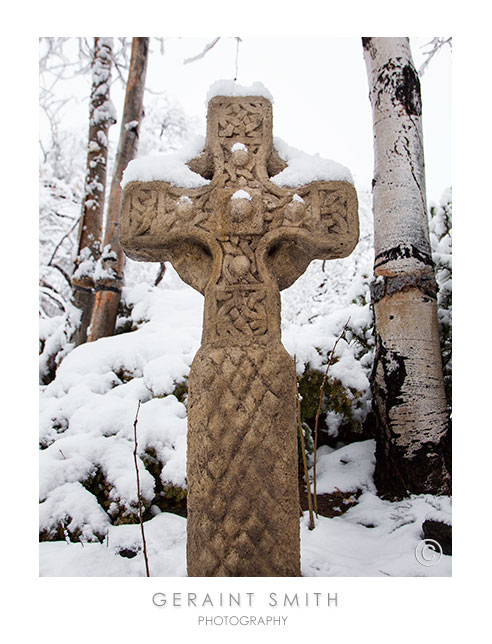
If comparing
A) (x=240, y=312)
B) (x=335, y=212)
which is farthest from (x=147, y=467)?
(x=335, y=212)

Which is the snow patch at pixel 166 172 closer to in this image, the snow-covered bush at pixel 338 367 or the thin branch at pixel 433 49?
the snow-covered bush at pixel 338 367

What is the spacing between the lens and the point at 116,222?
175 inches

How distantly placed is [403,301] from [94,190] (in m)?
3.51

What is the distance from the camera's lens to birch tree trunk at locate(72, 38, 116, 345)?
173 inches

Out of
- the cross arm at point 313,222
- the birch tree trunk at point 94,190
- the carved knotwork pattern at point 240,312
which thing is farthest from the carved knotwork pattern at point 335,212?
the birch tree trunk at point 94,190

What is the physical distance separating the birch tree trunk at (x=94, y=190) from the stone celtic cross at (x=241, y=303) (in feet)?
8.91

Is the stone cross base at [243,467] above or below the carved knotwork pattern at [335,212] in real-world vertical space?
below

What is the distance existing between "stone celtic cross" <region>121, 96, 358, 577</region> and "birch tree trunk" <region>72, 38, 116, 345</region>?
2.72 m

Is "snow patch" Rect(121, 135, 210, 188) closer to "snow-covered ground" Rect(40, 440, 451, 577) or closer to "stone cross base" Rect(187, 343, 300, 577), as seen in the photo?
"stone cross base" Rect(187, 343, 300, 577)

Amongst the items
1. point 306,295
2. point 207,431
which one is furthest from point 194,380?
point 306,295

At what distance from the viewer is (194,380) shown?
167 centimetres

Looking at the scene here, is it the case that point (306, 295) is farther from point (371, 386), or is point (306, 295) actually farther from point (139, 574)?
point (139, 574)

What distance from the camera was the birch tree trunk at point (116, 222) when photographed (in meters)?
4.18

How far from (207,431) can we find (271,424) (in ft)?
0.77
